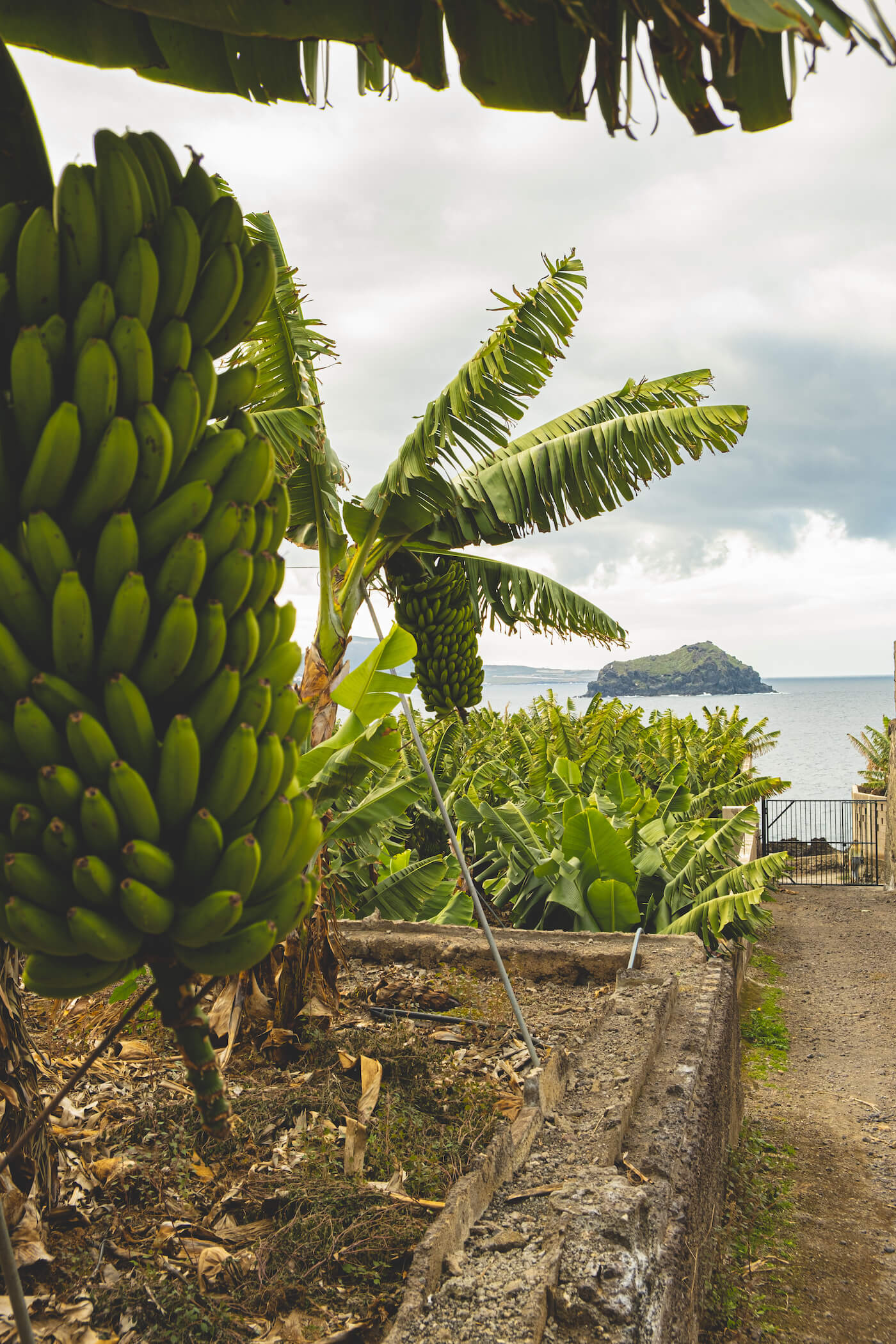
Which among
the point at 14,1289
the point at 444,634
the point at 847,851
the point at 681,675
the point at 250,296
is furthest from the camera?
the point at 681,675

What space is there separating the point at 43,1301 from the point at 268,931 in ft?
4.72

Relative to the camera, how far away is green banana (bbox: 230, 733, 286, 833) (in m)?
1.28

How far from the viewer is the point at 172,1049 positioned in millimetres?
3512

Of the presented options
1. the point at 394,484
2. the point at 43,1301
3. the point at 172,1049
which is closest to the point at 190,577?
the point at 43,1301

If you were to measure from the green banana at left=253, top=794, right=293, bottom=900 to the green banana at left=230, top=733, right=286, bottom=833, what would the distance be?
15 millimetres

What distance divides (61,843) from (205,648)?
0.34 metres

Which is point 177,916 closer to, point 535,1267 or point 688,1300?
point 535,1267

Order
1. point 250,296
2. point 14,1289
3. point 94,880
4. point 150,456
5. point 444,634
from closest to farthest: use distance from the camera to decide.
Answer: point 94,880 → point 150,456 → point 14,1289 → point 250,296 → point 444,634

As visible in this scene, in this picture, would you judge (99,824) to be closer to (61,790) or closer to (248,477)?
(61,790)

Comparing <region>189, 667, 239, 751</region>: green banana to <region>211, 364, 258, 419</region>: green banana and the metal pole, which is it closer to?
<region>211, 364, 258, 419</region>: green banana

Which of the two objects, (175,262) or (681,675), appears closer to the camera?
(175,262)

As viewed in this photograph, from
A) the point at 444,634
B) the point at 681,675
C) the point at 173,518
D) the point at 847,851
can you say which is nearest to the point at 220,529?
the point at 173,518

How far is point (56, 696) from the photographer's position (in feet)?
3.87

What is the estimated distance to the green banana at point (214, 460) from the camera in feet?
4.31
